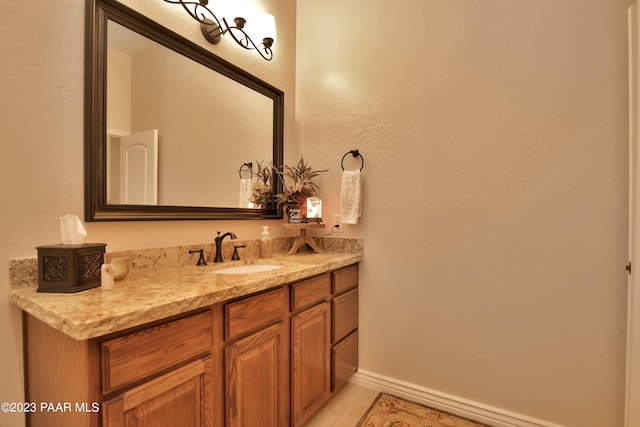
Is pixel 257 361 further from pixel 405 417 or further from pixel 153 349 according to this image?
pixel 405 417

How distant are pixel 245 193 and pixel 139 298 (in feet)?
3.53

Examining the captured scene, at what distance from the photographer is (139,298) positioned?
91 centimetres

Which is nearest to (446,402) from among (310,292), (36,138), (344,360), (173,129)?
(344,360)

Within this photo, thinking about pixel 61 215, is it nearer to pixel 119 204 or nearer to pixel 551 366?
pixel 119 204

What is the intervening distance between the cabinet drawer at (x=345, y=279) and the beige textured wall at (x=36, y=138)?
111 cm

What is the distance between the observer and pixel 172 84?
149 cm

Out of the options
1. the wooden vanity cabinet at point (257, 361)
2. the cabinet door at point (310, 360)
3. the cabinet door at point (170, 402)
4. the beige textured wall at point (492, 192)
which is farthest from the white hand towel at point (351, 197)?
the cabinet door at point (170, 402)

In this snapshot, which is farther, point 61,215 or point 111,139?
point 111,139

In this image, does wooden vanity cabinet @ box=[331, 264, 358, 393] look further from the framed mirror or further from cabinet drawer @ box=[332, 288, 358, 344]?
the framed mirror

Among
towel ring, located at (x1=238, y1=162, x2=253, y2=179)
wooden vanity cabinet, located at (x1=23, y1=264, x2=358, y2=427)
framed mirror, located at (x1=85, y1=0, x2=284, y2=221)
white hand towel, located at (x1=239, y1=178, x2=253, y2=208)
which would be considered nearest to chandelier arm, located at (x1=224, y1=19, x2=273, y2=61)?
framed mirror, located at (x1=85, y1=0, x2=284, y2=221)

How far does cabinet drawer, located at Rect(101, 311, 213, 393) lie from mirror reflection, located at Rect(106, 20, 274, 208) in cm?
67

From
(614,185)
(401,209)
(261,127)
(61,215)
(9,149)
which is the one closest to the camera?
(9,149)

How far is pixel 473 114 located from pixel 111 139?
6.01ft

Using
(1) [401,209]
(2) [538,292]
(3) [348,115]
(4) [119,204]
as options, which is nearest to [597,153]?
(2) [538,292]
